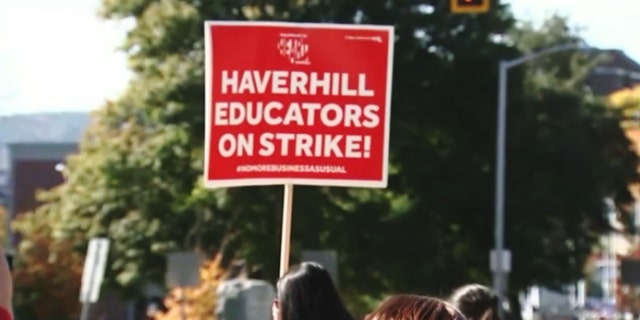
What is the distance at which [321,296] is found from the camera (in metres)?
5.95

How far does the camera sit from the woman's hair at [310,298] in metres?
5.91

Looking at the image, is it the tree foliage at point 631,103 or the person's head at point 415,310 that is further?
the tree foliage at point 631,103

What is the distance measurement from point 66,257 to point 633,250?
135 ft

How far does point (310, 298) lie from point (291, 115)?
293 centimetres

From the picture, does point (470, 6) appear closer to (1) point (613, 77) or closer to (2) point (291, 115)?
(2) point (291, 115)

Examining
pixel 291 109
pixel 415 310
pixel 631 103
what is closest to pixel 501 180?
pixel 631 103

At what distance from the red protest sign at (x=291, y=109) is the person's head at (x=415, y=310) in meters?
4.50

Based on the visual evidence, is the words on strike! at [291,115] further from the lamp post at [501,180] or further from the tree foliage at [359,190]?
the lamp post at [501,180]

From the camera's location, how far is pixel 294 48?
8.92 meters

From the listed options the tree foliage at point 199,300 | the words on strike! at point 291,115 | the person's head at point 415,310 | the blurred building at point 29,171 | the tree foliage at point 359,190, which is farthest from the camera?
the blurred building at point 29,171

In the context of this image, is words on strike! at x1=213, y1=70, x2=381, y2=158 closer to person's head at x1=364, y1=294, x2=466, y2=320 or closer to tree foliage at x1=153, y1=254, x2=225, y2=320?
person's head at x1=364, y1=294, x2=466, y2=320

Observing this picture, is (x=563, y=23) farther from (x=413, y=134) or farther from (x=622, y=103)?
(x=413, y=134)

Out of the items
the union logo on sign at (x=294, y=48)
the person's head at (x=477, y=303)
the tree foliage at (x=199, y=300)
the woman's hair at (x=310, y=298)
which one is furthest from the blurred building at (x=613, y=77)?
the woman's hair at (x=310, y=298)

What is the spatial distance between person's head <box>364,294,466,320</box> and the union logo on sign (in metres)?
4.66
